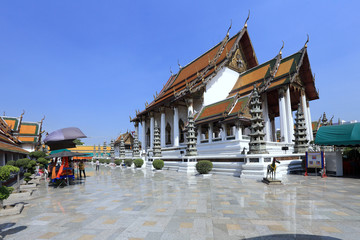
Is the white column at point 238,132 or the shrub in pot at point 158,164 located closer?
the white column at point 238,132

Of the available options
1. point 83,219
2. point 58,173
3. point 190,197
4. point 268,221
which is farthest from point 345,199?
point 58,173

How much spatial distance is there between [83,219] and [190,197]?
350 cm

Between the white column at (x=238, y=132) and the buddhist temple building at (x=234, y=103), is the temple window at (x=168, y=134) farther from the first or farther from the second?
the white column at (x=238, y=132)

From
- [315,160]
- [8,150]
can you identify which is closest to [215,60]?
[315,160]

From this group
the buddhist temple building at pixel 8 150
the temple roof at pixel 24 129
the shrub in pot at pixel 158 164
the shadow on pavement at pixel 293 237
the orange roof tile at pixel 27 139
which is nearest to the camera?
the shadow on pavement at pixel 293 237

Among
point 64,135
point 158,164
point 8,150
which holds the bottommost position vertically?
point 158,164

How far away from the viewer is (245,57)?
29.5 meters

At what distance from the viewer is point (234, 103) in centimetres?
2000

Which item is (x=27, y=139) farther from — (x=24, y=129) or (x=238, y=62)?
(x=238, y=62)

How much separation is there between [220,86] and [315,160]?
15.0 metres

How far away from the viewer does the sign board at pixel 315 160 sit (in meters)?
13.4

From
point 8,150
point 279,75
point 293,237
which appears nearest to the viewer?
point 293,237

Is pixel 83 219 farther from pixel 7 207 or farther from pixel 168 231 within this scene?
pixel 7 207

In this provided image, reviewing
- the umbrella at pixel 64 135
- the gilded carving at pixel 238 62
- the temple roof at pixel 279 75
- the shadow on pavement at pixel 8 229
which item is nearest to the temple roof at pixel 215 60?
the gilded carving at pixel 238 62
